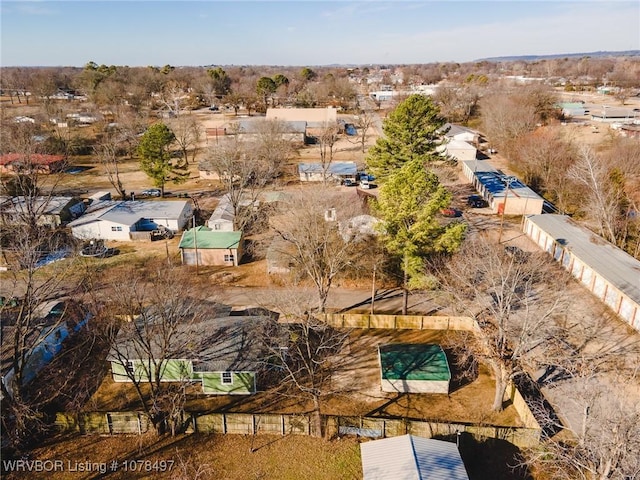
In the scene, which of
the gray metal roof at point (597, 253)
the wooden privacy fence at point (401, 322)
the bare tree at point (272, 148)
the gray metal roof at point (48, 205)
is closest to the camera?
the wooden privacy fence at point (401, 322)

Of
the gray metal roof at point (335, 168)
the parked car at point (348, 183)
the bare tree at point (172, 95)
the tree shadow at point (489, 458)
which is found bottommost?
the tree shadow at point (489, 458)

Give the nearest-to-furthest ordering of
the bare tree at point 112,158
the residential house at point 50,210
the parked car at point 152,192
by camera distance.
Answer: the residential house at point 50,210 → the bare tree at point 112,158 → the parked car at point 152,192

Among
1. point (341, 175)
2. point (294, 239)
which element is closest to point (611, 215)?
point (294, 239)

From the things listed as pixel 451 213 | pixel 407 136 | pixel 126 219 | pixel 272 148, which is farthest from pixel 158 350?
pixel 272 148

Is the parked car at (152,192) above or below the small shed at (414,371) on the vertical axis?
above

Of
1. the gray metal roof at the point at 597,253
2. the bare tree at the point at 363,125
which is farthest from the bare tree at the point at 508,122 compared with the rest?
the gray metal roof at the point at 597,253

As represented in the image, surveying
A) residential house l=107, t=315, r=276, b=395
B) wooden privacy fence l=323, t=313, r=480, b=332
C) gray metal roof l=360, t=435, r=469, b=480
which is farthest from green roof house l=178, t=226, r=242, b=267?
gray metal roof l=360, t=435, r=469, b=480

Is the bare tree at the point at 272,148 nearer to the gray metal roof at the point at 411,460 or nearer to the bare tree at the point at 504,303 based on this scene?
the bare tree at the point at 504,303

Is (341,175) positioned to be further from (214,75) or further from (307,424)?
(214,75)
